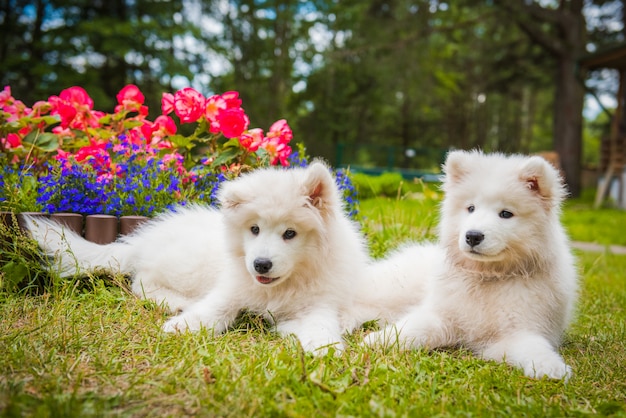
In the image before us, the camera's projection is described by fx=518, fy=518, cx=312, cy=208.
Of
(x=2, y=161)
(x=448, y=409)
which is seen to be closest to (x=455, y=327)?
(x=448, y=409)

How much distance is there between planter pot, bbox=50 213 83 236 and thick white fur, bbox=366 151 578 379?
86.3 inches

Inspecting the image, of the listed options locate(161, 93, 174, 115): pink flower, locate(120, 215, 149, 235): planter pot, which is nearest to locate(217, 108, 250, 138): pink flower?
locate(161, 93, 174, 115): pink flower

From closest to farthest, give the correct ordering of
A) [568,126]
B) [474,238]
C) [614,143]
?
[474,238]
[614,143]
[568,126]

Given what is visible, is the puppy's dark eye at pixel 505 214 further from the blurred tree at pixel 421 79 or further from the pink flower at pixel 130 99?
the pink flower at pixel 130 99

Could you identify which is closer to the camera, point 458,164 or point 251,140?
point 458,164

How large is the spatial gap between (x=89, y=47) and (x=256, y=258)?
46.4 feet

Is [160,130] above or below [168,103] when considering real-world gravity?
below

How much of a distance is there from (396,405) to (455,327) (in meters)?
1.03

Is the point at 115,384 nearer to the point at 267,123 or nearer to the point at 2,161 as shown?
the point at 2,161

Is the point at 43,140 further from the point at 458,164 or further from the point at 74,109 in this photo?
the point at 458,164

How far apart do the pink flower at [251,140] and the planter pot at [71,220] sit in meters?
1.34

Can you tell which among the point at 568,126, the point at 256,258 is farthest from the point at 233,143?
the point at 568,126

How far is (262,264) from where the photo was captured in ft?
8.97

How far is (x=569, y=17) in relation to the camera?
1542 cm
